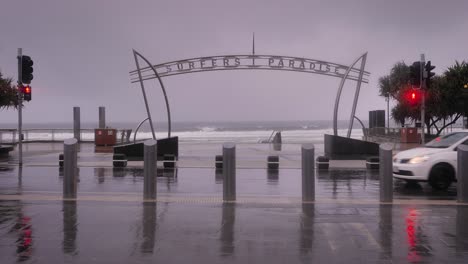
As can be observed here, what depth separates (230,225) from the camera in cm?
820

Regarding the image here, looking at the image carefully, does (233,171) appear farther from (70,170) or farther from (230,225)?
(70,170)

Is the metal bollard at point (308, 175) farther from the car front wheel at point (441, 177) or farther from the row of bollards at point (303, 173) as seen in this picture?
the car front wheel at point (441, 177)

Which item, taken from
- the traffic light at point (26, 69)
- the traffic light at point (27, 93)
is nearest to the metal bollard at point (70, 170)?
the traffic light at point (26, 69)

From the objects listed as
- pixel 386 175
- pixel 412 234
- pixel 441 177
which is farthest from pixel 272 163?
pixel 412 234

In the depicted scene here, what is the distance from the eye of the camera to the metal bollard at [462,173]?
10273mm

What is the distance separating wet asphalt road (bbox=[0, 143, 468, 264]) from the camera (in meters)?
6.53

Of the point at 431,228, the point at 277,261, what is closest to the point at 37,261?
the point at 277,261

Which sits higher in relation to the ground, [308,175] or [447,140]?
[447,140]

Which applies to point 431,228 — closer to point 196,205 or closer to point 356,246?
point 356,246

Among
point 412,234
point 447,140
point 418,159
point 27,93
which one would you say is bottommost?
point 412,234

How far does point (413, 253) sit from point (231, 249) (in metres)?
2.29

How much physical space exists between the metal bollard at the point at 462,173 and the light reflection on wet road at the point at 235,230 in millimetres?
348

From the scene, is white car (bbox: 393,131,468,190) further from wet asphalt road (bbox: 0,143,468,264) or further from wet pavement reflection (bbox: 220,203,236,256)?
wet pavement reflection (bbox: 220,203,236,256)

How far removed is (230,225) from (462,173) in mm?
5105
